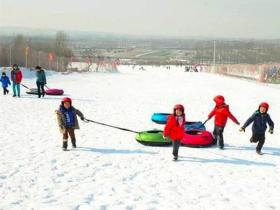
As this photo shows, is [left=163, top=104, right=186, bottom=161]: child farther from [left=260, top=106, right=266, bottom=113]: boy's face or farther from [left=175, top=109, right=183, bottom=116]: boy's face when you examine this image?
[left=260, top=106, right=266, bottom=113]: boy's face

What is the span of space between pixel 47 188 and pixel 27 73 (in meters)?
39.8

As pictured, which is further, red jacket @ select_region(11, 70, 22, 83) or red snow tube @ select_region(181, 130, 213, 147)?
red jacket @ select_region(11, 70, 22, 83)

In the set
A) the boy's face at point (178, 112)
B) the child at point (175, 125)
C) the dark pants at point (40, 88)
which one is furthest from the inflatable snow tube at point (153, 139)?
the dark pants at point (40, 88)

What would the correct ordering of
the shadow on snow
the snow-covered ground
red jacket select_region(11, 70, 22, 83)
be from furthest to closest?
red jacket select_region(11, 70, 22, 83)
the shadow on snow
the snow-covered ground

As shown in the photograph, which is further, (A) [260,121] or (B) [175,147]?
(A) [260,121]

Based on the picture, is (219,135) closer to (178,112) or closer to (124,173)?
(178,112)

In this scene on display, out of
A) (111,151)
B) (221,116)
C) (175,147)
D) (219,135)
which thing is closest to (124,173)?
(175,147)

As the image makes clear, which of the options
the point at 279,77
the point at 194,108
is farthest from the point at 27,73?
the point at 279,77

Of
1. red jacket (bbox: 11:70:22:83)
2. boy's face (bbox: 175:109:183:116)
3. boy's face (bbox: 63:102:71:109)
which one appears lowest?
boy's face (bbox: 175:109:183:116)

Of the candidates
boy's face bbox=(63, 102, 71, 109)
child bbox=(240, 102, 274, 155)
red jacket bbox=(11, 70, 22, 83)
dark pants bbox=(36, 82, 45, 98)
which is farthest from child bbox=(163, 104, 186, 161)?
red jacket bbox=(11, 70, 22, 83)

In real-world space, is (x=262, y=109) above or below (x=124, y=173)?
above

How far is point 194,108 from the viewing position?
2394cm

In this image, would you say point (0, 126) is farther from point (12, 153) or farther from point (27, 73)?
point (27, 73)

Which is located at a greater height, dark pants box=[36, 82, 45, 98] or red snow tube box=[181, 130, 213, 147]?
dark pants box=[36, 82, 45, 98]
